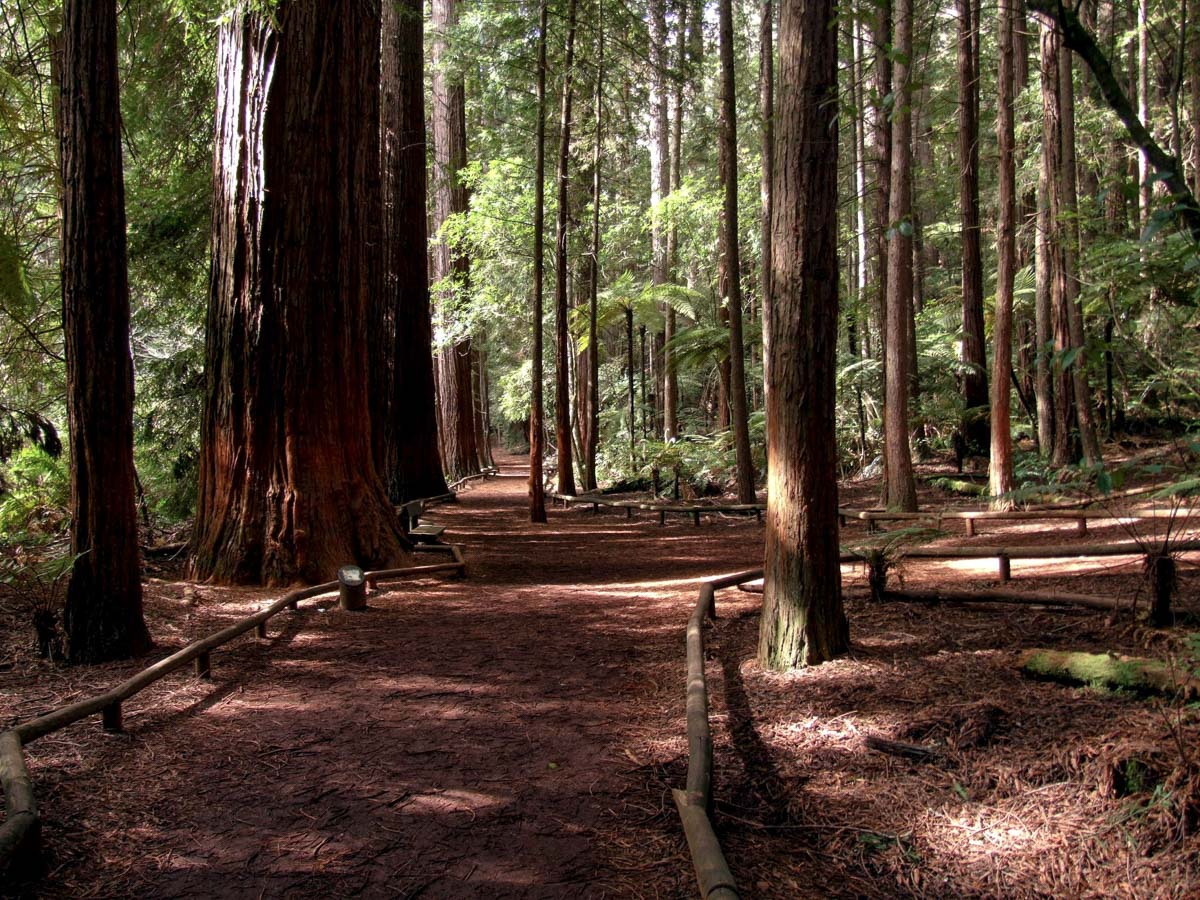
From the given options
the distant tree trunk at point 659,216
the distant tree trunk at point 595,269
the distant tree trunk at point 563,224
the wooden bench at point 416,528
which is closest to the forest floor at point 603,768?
the wooden bench at point 416,528

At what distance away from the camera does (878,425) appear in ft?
58.0

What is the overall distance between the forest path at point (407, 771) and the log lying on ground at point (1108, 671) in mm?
1922

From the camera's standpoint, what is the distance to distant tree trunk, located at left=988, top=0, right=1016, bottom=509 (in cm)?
1097

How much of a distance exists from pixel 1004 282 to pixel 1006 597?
7.00 m

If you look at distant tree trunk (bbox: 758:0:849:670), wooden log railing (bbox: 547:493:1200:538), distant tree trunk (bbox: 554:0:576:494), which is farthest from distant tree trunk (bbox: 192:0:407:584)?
distant tree trunk (bbox: 554:0:576:494)

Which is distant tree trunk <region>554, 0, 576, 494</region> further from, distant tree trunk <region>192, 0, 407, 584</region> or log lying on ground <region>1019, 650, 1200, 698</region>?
log lying on ground <region>1019, 650, 1200, 698</region>

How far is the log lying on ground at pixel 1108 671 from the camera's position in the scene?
11.9 feet

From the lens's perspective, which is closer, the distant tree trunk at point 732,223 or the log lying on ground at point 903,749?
the log lying on ground at point 903,749

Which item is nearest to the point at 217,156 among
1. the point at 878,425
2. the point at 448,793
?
the point at 448,793

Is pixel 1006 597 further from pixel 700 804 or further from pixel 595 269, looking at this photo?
pixel 595 269

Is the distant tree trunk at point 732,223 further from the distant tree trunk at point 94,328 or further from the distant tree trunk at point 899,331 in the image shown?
the distant tree trunk at point 94,328

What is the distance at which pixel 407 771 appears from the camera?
144 inches

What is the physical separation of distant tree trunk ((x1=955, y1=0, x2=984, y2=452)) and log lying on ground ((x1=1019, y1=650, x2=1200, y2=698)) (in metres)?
10.9

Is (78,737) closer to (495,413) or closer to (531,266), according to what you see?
(531,266)
